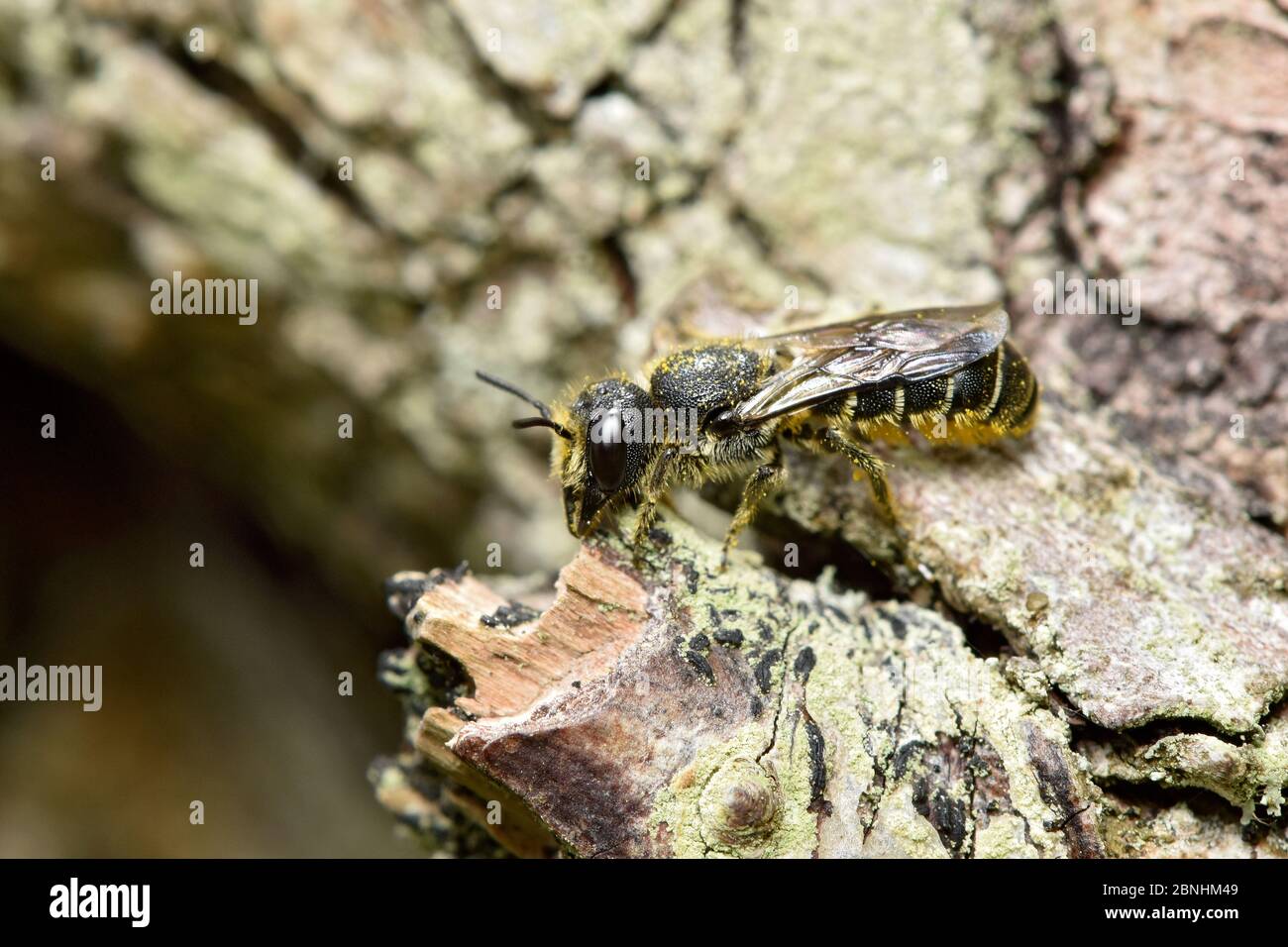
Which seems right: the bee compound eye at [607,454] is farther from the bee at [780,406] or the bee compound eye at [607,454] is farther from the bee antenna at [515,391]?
the bee antenna at [515,391]

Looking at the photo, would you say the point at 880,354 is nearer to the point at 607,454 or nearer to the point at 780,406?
the point at 780,406

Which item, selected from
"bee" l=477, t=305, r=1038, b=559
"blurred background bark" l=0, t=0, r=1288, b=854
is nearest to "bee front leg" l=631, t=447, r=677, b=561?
"bee" l=477, t=305, r=1038, b=559

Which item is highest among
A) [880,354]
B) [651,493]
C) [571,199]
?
[571,199]

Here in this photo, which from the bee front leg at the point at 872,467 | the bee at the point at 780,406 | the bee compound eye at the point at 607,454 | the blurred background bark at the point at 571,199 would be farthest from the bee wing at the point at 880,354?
the bee compound eye at the point at 607,454

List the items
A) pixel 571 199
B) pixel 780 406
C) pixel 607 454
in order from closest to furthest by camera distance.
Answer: pixel 607 454, pixel 780 406, pixel 571 199

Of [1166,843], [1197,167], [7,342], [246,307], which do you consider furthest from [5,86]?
[1166,843]

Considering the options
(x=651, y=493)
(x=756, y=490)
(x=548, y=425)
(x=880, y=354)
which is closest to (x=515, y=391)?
(x=548, y=425)

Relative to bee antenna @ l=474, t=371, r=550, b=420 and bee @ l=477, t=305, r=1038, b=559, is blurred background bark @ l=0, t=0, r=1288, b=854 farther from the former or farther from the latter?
bee antenna @ l=474, t=371, r=550, b=420
